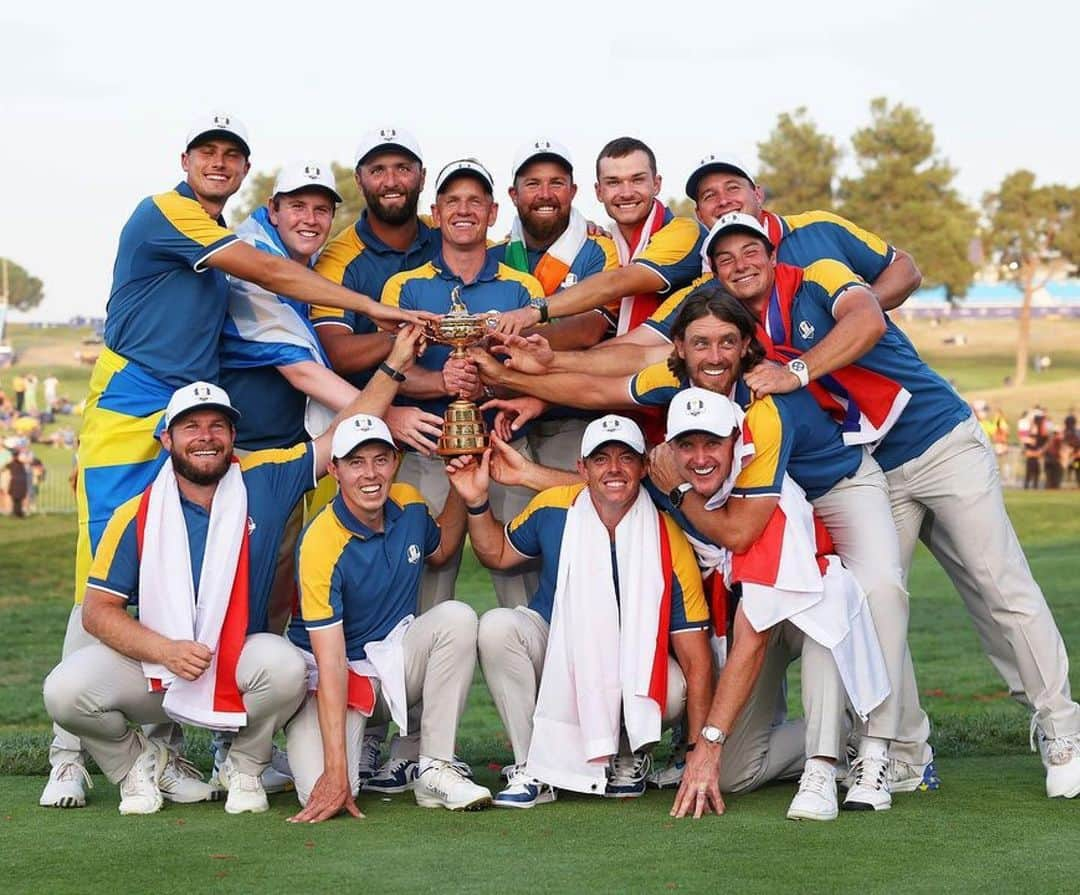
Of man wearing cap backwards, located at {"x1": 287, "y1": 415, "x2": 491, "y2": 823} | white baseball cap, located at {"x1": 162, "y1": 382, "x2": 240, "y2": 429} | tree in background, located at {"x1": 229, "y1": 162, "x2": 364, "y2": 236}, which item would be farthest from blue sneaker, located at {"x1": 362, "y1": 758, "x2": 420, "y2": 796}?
tree in background, located at {"x1": 229, "y1": 162, "x2": 364, "y2": 236}

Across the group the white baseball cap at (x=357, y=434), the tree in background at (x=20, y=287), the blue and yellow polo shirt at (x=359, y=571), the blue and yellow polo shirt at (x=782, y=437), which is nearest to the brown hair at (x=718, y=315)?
the blue and yellow polo shirt at (x=782, y=437)

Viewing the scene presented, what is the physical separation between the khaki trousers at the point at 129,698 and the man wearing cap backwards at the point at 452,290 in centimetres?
113

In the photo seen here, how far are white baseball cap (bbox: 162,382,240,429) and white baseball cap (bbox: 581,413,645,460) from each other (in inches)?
58.4

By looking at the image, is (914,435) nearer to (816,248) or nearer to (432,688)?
(816,248)

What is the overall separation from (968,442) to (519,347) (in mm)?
2020

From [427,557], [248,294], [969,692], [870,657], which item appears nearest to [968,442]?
[870,657]

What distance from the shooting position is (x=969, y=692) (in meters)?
13.3

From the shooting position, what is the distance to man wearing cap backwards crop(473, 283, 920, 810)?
265 inches

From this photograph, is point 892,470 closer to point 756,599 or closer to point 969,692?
point 756,599

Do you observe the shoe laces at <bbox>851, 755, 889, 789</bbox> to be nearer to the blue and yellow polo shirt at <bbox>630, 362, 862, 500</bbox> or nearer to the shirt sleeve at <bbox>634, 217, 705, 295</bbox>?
the blue and yellow polo shirt at <bbox>630, 362, 862, 500</bbox>

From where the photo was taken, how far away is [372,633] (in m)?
7.12

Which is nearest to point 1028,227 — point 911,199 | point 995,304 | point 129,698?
point 911,199

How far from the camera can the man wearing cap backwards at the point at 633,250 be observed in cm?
768

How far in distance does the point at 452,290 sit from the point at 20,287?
5176 centimetres
